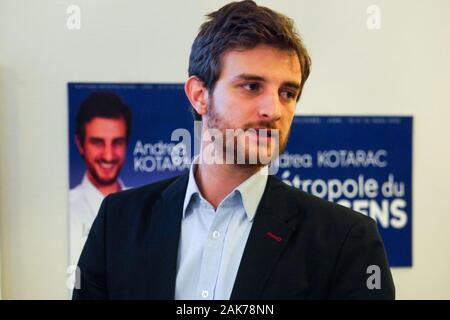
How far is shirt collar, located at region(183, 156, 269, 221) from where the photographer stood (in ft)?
2.20

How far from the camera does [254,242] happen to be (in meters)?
0.64

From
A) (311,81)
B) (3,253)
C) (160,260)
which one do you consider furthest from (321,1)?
(3,253)

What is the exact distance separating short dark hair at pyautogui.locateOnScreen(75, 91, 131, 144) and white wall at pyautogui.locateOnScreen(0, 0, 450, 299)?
44 millimetres

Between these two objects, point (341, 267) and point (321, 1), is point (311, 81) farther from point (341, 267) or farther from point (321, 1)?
point (341, 267)

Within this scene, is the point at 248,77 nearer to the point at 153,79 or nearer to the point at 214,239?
the point at 214,239

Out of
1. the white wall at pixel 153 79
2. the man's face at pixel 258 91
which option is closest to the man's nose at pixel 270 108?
the man's face at pixel 258 91

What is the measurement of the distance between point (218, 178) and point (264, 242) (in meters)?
0.12

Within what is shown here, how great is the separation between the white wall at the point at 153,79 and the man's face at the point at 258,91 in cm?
59

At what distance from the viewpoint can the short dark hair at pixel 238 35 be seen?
0.64 m

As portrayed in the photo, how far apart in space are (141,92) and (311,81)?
1.58 feet

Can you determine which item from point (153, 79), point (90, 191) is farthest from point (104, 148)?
point (153, 79)

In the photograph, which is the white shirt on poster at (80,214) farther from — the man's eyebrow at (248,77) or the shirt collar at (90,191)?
the man's eyebrow at (248,77)

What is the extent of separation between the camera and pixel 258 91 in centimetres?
65

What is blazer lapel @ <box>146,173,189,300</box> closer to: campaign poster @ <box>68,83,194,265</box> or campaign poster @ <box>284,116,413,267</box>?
campaign poster @ <box>68,83,194,265</box>
